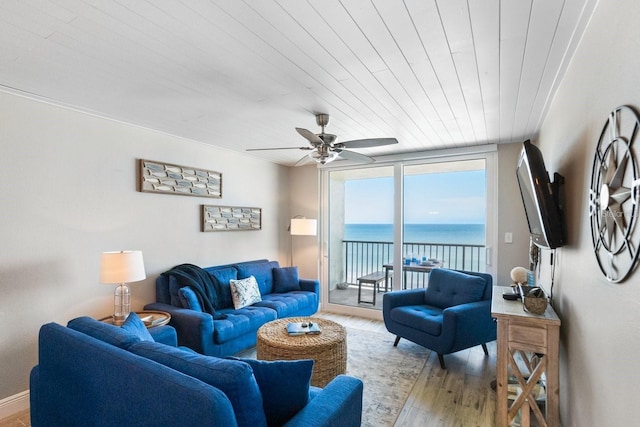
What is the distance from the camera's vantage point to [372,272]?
5348 mm

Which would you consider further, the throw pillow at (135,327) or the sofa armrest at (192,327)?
the sofa armrest at (192,327)

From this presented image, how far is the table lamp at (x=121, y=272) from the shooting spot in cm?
252

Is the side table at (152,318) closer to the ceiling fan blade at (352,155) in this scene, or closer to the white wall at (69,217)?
the white wall at (69,217)

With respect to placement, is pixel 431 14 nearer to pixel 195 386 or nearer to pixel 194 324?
pixel 195 386

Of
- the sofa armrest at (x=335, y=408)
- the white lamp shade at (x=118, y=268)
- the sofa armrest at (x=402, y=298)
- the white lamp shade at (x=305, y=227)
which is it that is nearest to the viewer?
the sofa armrest at (x=335, y=408)

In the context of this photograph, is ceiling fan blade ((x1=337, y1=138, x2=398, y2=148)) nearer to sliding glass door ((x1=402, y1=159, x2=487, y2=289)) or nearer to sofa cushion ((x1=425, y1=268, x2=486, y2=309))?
sofa cushion ((x1=425, y1=268, x2=486, y2=309))

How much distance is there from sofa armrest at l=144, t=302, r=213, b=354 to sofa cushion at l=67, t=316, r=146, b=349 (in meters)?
1.18

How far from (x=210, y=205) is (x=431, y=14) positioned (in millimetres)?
3288

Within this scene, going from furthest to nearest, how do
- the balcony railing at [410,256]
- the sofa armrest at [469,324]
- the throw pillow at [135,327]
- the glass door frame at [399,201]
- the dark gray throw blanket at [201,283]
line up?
1. the balcony railing at [410,256]
2. the glass door frame at [399,201]
3. the dark gray throw blanket at [201,283]
4. the sofa armrest at [469,324]
5. the throw pillow at [135,327]

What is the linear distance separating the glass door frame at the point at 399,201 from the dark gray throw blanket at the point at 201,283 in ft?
6.62

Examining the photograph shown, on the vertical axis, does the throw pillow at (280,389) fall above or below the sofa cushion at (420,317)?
above

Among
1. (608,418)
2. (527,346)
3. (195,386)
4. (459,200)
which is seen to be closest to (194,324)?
(195,386)

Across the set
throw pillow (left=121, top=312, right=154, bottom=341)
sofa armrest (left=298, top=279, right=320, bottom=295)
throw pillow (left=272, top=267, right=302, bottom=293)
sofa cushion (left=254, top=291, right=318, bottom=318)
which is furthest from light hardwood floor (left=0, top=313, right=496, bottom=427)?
throw pillow (left=272, top=267, right=302, bottom=293)

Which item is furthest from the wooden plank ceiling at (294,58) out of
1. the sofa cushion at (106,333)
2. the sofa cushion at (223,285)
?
the sofa cushion at (223,285)
